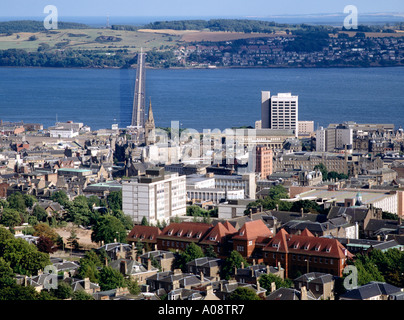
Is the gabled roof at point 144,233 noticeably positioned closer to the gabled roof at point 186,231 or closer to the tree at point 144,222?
the gabled roof at point 186,231

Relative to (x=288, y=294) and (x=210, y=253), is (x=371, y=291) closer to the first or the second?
(x=288, y=294)

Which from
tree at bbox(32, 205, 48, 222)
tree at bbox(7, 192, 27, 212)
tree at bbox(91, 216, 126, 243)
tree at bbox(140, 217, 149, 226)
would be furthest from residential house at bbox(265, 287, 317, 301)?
tree at bbox(7, 192, 27, 212)

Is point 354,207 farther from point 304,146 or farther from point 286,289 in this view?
point 304,146
